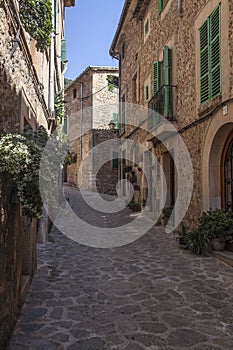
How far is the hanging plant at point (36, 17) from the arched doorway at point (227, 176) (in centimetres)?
464

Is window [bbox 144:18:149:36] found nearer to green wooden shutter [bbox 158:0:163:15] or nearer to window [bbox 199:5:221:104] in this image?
green wooden shutter [bbox 158:0:163:15]

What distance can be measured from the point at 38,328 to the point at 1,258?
1.14m

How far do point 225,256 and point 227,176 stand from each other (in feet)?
6.18

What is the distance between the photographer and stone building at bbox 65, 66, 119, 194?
75.8ft

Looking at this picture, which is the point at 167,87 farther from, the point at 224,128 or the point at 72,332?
the point at 72,332

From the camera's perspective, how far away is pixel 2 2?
9.50 feet

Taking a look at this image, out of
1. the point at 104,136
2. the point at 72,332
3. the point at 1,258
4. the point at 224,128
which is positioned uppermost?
the point at 104,136

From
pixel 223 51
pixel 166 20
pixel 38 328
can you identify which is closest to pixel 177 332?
pixel 38 328

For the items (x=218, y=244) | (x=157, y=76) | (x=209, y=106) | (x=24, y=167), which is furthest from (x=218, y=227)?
(x=157, y=76)

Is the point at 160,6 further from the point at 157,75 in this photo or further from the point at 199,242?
the point at 199,242

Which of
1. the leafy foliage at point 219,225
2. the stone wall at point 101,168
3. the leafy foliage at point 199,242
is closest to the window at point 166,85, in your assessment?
the leafy foliage at point 219,225

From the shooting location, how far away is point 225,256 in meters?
6.40

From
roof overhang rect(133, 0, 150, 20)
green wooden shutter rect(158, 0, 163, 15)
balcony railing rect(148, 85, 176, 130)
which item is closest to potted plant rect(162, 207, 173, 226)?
balcony railing rect(148, 85, 176, 130)

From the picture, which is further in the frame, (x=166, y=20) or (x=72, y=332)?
(x=166, y=20)
